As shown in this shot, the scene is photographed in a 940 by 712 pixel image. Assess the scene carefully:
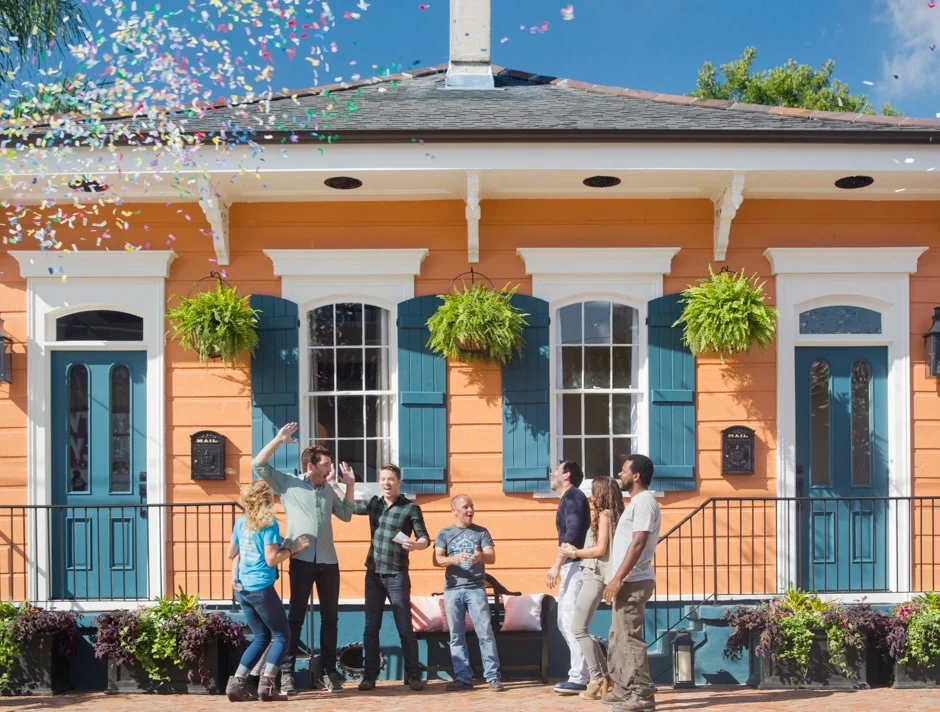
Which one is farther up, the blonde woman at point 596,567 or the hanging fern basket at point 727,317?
the hanging fern basket at point 727,317

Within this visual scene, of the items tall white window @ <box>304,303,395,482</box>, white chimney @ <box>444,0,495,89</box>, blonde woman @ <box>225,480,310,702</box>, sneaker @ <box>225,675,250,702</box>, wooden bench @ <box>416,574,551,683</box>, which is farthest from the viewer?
white chimney @ <box>444,0,495,89</box>

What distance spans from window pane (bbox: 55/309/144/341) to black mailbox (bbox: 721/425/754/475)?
4.82 metres

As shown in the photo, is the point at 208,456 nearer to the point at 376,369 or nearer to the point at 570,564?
the point at 376,369

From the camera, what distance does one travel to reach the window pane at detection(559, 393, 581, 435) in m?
9.50

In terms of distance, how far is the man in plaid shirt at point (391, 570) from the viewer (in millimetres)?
8141

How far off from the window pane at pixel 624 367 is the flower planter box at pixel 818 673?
2.44m

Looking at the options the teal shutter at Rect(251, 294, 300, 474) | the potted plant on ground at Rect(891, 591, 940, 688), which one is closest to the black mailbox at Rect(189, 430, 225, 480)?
the teal shutter at Rect(251, 294, 300, 474)

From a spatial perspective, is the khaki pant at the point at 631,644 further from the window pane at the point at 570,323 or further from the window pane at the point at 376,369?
the window pane at the point at 376,369

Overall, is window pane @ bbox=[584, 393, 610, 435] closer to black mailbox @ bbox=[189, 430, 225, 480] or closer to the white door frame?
black mailbox @ bbox=[189, 430, 225, 480]

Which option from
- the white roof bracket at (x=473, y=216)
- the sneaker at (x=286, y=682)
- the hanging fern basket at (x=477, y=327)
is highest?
the white roof bracket at (x=473, y=216)

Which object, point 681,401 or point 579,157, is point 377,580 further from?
point 579,157

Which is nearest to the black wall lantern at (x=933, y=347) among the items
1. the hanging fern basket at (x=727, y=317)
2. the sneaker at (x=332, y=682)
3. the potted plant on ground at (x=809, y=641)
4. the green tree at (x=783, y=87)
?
the hanging fern basket at (x=727, y=317)

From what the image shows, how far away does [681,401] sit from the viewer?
9250 millimetres

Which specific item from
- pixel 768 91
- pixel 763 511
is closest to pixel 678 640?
pixel 763 511
